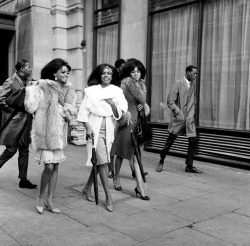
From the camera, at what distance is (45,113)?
4.11 m

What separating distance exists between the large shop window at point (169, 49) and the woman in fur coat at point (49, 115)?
433 centimetres

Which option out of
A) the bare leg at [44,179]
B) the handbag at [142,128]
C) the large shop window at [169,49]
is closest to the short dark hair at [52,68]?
the bare leg at [44,179]

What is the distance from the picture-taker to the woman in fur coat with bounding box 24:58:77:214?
409 cm

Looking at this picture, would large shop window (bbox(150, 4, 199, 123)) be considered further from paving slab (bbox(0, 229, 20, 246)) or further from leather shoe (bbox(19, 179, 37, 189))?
paving slab (bbox(0, 229, 20, 246))

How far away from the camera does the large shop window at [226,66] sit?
273 inches

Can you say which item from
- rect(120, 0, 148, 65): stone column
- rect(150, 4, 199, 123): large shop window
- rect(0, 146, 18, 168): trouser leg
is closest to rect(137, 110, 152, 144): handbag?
rect(0, 146, 18, 168): trouser leg

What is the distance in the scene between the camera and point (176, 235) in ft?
11.7

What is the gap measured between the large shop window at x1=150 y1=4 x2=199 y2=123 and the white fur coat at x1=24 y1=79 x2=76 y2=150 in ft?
14.6

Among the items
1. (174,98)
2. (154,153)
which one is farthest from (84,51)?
(174,98)

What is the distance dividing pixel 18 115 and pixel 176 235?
2.99m

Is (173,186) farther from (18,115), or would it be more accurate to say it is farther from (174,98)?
(18,115)

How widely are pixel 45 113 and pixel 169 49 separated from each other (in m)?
4.92

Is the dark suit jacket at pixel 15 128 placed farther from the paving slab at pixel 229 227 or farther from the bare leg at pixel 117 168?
the paving slab at pixel 229 227

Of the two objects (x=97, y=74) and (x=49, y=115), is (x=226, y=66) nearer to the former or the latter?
(x=97, y=74)
